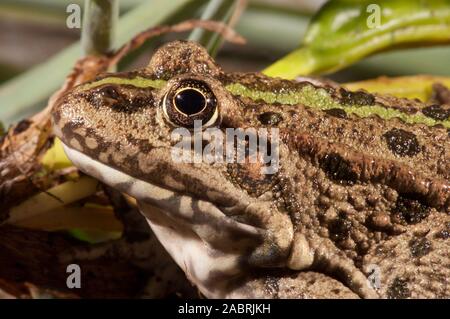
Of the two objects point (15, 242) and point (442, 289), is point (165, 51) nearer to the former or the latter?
point (15, 242)

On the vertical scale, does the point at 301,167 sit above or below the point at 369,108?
below

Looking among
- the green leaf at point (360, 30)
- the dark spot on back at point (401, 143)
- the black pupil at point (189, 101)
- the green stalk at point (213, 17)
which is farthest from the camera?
the green leaf at point (360, 30)

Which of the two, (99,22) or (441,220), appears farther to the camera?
(99,22)

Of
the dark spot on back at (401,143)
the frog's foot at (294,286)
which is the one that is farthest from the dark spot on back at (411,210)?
the frog's foot at (294,286)

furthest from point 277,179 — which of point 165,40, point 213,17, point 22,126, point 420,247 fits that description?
point 165,40

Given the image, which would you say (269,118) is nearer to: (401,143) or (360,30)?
(401,143)

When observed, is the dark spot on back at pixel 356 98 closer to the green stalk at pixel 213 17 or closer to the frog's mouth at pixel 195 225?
the frog's mouth at pixel 195 225
